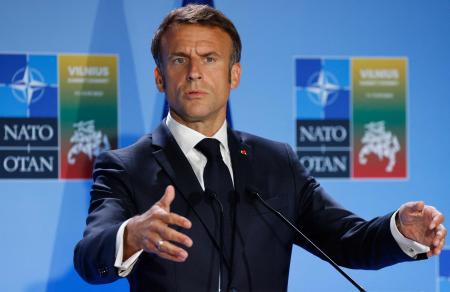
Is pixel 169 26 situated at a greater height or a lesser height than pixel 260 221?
greater

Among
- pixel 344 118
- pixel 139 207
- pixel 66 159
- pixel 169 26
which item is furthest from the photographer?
pixel 344 118

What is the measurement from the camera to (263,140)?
2.80 m

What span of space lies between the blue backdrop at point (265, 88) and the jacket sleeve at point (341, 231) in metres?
0.99

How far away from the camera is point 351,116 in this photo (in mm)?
3740

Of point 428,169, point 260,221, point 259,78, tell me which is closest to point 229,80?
point 260,221

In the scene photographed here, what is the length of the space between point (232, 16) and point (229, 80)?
109 centimetres

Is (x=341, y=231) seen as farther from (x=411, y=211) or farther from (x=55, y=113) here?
(x=55, y=113)

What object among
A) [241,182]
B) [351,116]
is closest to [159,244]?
[241,182]

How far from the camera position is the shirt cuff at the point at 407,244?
89.8 inches

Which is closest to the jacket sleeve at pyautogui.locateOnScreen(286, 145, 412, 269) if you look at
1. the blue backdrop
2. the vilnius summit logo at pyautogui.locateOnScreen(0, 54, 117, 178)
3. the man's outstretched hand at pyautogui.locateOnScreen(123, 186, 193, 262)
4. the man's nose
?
the man's nose

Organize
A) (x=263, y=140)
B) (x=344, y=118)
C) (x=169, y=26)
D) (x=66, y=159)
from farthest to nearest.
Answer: (x=344, y=118) < (x=66, y=159) < (x=263, y=140) < (x=169, y=26)

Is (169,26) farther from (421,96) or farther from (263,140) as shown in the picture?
(421,96)

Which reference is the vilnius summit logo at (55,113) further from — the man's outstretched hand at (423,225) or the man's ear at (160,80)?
the man's outstretched hand at (423,225)

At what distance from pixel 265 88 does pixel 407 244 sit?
1.54 m
